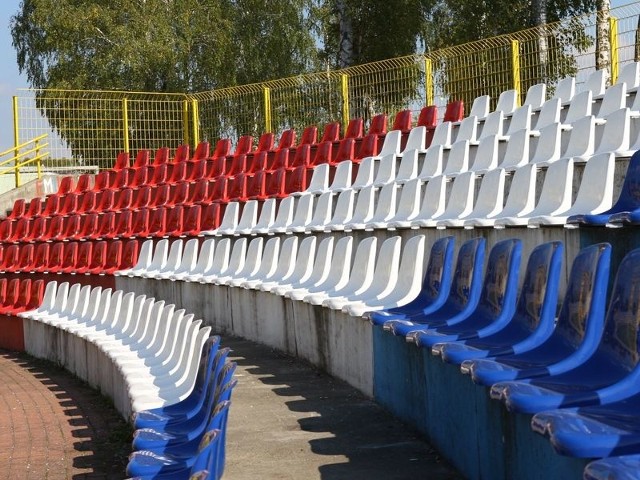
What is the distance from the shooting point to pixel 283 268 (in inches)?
350

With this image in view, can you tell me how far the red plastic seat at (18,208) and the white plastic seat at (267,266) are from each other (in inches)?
301

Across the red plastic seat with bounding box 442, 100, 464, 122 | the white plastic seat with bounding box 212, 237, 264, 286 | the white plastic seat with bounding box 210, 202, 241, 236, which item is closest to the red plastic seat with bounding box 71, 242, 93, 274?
the white plastic seat with bounding box 210, 202, 241, 236

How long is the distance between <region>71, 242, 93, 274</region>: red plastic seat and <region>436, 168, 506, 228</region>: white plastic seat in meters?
6.67

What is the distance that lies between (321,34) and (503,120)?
17507 mm

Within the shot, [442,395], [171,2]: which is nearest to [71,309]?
[442,395]

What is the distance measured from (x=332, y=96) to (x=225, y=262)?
20.5ft

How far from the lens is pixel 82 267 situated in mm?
13203

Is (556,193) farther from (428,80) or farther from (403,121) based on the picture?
(428,80)

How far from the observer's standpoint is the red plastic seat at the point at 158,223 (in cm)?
1293

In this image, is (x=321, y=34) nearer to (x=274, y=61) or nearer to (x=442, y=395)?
(x=274, y=61)

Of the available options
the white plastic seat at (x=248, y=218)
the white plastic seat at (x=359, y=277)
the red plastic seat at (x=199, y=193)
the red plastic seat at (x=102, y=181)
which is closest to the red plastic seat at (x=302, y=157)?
the red plastic seat at (x=199, y=193)

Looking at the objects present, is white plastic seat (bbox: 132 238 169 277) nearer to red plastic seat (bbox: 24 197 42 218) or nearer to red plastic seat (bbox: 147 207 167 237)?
red plastic seat (bbox: 147 207 167 237)

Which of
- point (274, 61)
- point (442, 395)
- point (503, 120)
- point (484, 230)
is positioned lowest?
point (442, 395)

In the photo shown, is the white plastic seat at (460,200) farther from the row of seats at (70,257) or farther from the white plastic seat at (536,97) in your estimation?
the row of seats at (70,257)
